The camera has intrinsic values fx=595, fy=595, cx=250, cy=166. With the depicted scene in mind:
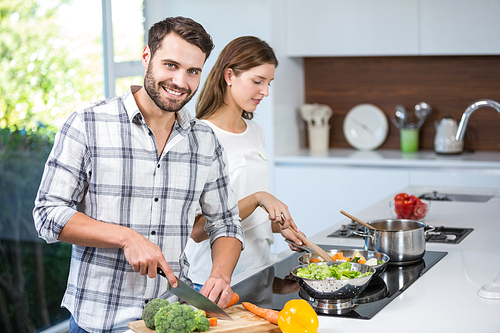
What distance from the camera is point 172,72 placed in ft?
5.05

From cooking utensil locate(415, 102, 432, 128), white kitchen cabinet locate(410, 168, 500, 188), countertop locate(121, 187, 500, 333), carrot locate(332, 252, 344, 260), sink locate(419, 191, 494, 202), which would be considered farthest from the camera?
cooking utensil locate(415, 102, 432, 128)

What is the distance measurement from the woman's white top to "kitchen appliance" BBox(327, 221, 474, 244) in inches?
11.2

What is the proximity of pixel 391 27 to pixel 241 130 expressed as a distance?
2171 millimetres

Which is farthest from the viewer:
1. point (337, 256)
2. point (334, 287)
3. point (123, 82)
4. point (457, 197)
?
point (123, 82)

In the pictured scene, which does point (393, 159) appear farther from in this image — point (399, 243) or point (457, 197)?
point (399, 243)

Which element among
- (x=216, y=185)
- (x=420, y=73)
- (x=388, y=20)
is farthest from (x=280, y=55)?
(x=216, y=185)

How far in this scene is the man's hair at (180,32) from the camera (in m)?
1.54

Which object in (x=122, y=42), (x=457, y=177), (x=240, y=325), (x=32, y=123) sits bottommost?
(x=240, y=325)

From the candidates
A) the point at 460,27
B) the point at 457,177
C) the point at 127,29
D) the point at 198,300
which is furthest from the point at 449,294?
the point at 127,29

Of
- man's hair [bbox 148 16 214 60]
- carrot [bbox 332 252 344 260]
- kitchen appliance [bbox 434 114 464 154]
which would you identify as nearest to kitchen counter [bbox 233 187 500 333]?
carrot [bbox 332 252 344 260]

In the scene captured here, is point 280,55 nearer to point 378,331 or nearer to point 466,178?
point 466,178

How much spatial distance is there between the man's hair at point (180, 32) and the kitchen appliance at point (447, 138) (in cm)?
277

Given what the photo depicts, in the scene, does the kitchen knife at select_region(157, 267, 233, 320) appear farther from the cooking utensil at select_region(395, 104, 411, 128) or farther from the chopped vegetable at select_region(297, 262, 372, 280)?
the cooking utensil at select_region(395, 104, 411, 128)

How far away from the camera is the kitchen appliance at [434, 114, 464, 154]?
3.96m
